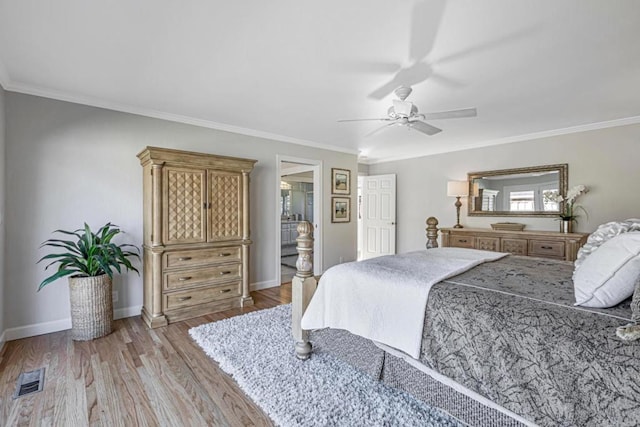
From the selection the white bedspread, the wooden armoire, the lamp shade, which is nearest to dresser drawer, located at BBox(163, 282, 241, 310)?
the wooden armoire

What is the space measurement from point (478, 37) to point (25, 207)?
3.93 metres

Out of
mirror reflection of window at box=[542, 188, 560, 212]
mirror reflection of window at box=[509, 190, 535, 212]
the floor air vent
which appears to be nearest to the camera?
the floor air vent

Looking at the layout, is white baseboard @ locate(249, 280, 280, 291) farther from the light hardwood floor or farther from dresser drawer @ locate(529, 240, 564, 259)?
dresser drawer @ locate(529, 240, 564, 259)

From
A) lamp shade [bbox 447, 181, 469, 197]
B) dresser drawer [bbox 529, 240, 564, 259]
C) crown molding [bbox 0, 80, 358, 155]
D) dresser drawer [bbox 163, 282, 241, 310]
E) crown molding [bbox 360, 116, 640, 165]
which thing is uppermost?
crown molding [bbox 0, 80, 358, 155]

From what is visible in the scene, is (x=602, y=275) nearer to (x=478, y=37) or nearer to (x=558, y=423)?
(x=558, y=423)

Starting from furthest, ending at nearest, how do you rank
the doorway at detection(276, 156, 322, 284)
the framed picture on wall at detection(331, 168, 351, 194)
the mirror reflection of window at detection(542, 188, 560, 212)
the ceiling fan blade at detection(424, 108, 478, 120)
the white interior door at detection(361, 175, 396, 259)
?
the white interior door at detection(361, 175, 396, 259)
the framed picture on wall at detection(331, 168, 351, 194)
the doorway at detection(276, 156, 322, 284)
the mirror reflection of window at detection(542, 188, 560, 212)
the ceiling fan blade at detection(424, 108, 478, 120)

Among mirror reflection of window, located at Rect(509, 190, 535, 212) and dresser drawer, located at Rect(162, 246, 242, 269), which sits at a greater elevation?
mirror reflection of window, located at Rect(509, 190, 535, 212)

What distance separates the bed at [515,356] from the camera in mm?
1055

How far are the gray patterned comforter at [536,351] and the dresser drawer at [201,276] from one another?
2536 millimetres

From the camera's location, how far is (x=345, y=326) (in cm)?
195

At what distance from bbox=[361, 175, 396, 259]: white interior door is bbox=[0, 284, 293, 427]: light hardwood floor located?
14.0ft

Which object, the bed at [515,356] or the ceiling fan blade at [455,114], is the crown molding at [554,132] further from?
the bed at [515,356]

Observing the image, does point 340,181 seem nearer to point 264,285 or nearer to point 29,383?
point 264,285

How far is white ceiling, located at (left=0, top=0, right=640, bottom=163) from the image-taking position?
1703 mm
